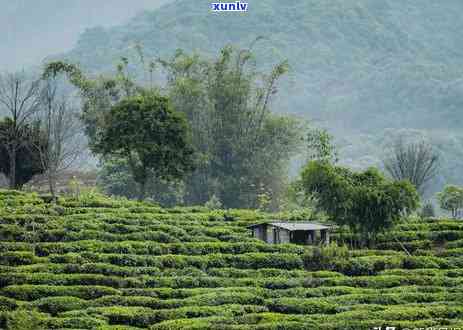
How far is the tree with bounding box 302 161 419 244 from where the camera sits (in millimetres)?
63312

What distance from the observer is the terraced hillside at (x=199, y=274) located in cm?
4784

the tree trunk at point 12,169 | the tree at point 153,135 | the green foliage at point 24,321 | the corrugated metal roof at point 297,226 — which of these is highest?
the tree at point 153,135

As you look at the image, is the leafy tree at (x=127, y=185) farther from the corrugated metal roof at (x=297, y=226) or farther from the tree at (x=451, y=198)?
the corrugated metal roof at (x=297, y=226)

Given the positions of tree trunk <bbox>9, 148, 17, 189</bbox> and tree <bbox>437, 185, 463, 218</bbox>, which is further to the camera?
tree <bbox>437, 185, 463, 218</bbox>

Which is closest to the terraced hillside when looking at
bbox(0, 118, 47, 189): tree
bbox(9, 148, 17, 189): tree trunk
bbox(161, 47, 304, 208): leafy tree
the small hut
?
the small hut

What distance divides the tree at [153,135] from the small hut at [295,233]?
12100mm

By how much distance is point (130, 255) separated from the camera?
56.8 metres

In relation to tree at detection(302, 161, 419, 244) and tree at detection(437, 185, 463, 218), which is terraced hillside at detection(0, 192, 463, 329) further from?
tree at detection(437, 185, 463, 218)

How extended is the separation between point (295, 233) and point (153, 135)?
15.1 meters

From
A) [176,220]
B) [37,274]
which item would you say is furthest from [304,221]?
[37,274]

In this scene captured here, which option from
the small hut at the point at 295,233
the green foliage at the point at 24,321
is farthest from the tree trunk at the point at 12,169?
the green foliage at the point at 24,321

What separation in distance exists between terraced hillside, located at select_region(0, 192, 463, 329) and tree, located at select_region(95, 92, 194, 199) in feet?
19.3

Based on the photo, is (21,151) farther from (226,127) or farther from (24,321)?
(24,321)

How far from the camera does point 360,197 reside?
6328cm
